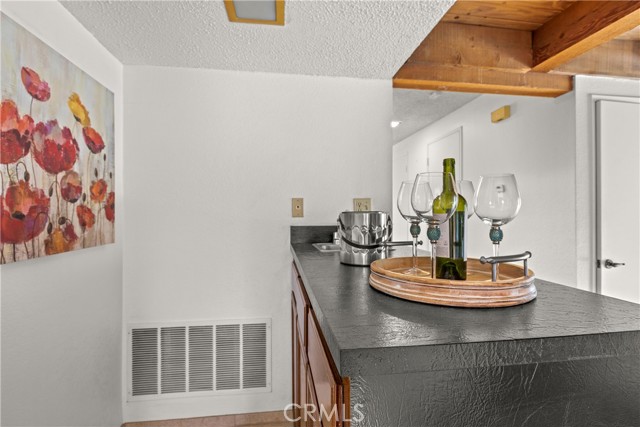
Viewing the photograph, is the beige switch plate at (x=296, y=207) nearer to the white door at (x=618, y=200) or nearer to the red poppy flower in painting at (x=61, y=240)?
the red poppy flower in painting at (x=61, y=240)

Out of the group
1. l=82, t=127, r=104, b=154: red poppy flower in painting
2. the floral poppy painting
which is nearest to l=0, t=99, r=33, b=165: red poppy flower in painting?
the floral poppy painting

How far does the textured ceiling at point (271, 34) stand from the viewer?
56.9 inches

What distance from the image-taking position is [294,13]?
149 cm

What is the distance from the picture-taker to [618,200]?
7.57ft

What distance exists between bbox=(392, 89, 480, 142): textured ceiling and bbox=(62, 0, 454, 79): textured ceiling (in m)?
1.15

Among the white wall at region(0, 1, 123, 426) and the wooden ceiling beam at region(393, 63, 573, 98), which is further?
the wooden ceiling beam at region(393, 63, 573, 98)

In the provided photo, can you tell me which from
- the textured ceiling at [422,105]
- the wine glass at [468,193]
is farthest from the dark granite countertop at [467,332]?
the textured ceiling at [422,105]

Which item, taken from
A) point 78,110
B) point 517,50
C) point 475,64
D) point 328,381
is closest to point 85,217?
point 78,110

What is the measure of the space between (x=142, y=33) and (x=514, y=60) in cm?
222

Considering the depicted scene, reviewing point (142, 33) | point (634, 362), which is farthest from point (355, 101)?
point (634, 362)

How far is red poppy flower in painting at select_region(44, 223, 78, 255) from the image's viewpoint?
125 cm

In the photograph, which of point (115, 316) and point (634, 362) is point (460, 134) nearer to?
point (634, 362)

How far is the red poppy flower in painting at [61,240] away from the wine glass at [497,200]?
1.47 meters

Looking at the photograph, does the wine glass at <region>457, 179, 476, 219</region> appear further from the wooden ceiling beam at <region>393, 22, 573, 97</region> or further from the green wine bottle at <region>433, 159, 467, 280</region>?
the wooden ceiling beam at <region>393, 22, 573, 97</region>
